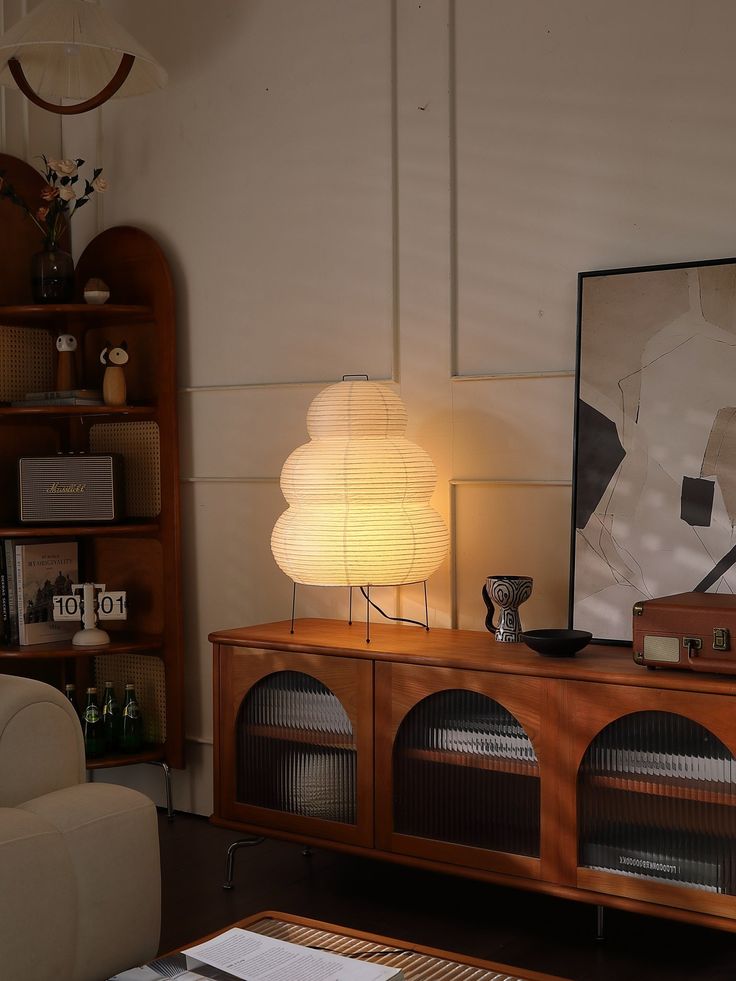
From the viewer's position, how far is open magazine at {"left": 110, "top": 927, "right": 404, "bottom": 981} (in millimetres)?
1623

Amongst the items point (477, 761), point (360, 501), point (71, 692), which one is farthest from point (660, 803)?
point (71, 692)

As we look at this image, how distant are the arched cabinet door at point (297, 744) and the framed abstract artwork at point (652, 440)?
2.17ft

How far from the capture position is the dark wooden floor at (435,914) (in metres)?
2.58

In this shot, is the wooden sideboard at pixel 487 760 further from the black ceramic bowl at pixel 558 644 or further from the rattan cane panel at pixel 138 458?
the rattan cane panel at pixel 138 458

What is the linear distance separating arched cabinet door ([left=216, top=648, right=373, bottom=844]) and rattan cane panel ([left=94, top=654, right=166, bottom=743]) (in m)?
0.75

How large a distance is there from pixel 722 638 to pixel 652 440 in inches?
25.5

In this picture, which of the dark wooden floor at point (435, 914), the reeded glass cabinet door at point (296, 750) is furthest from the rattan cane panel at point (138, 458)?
the dark wooden floor at point (435, 914)

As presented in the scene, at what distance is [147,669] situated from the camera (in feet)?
12.9

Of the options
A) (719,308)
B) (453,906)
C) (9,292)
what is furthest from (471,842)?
(9,292)

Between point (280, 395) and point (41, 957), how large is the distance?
6.62 feet

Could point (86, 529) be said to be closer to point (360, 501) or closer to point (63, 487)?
point (63, 487)

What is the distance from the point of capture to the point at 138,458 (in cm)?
392

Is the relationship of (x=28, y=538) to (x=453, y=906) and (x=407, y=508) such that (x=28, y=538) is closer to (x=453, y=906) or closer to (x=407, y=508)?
(x=407, y=508)

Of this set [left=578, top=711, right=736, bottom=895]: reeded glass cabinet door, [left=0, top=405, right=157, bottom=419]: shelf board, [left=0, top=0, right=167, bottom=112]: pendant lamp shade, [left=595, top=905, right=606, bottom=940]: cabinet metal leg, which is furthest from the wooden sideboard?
[left=0, top=0, right=167, bottom=112]: pendant lamp shade
